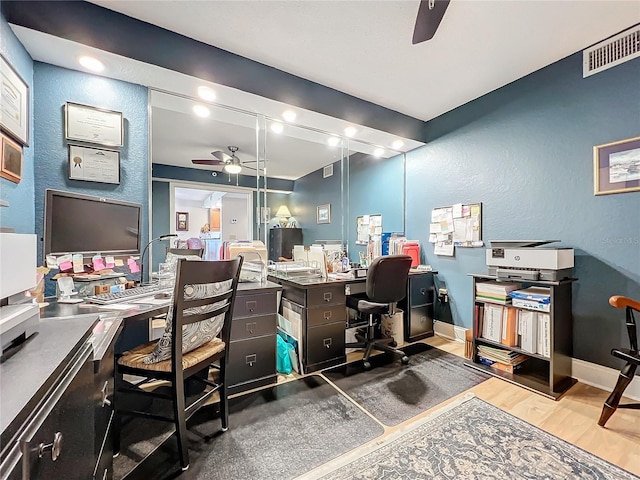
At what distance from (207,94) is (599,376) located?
3.78 m

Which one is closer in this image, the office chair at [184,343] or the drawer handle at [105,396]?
the drawer handle at [105,396]

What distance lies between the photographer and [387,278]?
94.7 inches

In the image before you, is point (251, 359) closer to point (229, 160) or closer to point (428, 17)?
point (229, 160)

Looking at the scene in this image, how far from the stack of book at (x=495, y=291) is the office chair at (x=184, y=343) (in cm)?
206

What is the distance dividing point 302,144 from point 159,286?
2195 mm

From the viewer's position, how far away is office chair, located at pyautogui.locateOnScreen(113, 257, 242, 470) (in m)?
1.26

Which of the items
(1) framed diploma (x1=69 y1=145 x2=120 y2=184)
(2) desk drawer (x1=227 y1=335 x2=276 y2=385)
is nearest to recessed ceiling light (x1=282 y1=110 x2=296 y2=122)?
(1) framed diploma (x1=69 y1=145 x2=120 y2=184)

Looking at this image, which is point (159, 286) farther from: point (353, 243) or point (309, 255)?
point (353, 243)

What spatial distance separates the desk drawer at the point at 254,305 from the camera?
1964mm

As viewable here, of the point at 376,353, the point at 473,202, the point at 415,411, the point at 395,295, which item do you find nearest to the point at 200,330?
the point at 415,411

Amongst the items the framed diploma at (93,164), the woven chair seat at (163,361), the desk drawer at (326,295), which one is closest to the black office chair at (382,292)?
the desk drawer at (326,295)

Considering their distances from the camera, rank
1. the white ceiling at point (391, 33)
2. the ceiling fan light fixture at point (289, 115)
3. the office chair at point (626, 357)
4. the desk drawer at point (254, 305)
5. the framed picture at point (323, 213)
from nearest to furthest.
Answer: the office chair at point (626, 357) → the white ceiling at point (391, 33) → the desk drawer at point (254, 305) → the ceiling fan light fixture at point (289, 115) → the framed picture at point (323, 213)

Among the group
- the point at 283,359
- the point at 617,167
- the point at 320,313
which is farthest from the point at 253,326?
the point at 617,167

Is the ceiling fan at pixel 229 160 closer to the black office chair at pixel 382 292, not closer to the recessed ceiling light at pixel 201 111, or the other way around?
the recessed ceiling light at pixel 201 111
